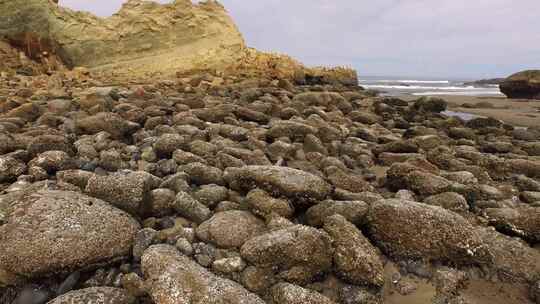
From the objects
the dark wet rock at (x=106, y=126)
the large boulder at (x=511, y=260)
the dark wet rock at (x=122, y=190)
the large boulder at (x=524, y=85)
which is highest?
the large boulder at (x=524, y=85)

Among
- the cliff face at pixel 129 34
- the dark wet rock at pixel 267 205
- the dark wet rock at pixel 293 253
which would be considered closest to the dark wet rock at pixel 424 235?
the dark wet rock at pixel 293 253

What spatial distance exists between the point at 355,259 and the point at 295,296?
24.5 inches

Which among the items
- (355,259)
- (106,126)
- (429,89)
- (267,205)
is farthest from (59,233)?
(429,89)

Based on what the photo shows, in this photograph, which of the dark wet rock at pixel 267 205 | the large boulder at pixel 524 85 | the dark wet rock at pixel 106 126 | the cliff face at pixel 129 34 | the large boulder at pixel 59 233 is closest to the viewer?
the large boulder at pixel 59 233

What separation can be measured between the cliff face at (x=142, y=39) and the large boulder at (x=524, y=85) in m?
17.3

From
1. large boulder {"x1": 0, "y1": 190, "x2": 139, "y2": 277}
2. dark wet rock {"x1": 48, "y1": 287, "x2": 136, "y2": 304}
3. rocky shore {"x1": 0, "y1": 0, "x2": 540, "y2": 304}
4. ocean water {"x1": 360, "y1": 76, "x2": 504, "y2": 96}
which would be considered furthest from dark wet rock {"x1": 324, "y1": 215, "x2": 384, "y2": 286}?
ocean water {"x1": 360, "y1": 76, "x2": 504, "y2": 96}

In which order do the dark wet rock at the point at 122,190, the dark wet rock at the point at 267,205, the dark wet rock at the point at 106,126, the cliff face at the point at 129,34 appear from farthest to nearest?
the cliff face at the point at 129,34 < the dark wet rock at the point at 106,126 < the dark wet rock at the point at 267,205 < the dark wet rock at the point at 122,190

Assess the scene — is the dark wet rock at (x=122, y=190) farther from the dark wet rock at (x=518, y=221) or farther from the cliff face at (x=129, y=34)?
the cliff face at (x=129, y=34)

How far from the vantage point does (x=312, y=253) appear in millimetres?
2768

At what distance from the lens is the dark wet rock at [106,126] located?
5.69m

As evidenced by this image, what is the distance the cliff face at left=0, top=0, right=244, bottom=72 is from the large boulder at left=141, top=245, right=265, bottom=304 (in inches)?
526

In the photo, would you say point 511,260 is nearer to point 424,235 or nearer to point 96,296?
point 424,235

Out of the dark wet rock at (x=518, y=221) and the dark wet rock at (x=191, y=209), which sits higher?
the dark wet rock at (x=191, y=209)

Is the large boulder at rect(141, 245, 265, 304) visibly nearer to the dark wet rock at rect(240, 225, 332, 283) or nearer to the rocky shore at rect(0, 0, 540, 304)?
the rocky shore at rect(0, 0, 540, 304)
